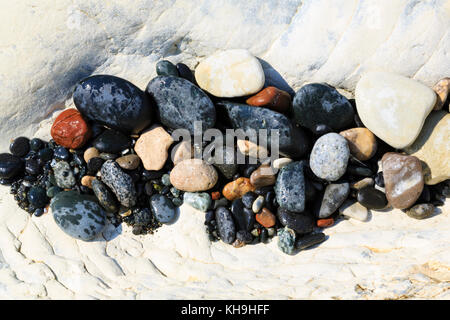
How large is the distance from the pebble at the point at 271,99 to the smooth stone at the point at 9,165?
78.6 inches

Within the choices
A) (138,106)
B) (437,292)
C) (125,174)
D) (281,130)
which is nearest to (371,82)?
(281,130)

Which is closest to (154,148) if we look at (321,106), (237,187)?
(237,187)

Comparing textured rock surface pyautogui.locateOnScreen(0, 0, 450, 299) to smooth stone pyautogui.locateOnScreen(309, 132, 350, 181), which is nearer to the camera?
textured rock surface pyautogui.locateOnScreen(0, 0, 450, 299)

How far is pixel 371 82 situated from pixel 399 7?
2.02 ft

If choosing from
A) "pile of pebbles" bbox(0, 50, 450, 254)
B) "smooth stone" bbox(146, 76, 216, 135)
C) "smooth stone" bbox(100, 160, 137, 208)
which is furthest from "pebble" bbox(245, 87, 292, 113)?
"smooth stone" bbox(100, 160, 137, 208)

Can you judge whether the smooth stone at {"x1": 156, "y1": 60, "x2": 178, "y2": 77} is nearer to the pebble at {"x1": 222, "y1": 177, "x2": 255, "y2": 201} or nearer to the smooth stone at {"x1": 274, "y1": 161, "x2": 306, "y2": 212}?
the pebble at {"x1": 222, "y1": 177, "x2": 255, "y2": 201}

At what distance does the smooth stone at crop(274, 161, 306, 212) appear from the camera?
10.1 ft

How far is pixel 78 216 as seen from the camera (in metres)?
3.03

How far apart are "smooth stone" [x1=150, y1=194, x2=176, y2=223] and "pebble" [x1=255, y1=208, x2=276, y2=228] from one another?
732 millimetres

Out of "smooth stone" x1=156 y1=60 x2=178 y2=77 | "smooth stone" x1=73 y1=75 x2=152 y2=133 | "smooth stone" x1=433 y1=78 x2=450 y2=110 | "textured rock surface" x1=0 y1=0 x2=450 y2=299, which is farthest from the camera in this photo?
"smooth stone" x1=156 y1=60 x2=178 y2=77

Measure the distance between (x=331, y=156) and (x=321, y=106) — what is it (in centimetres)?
43

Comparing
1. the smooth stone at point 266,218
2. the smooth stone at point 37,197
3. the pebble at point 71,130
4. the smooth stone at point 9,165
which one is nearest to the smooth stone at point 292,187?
the smooth stone at point 266,218

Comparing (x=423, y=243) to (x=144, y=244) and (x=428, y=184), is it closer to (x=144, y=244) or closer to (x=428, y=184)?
(x=428, y=184)

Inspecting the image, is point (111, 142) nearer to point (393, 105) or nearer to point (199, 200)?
point (199, 200)
